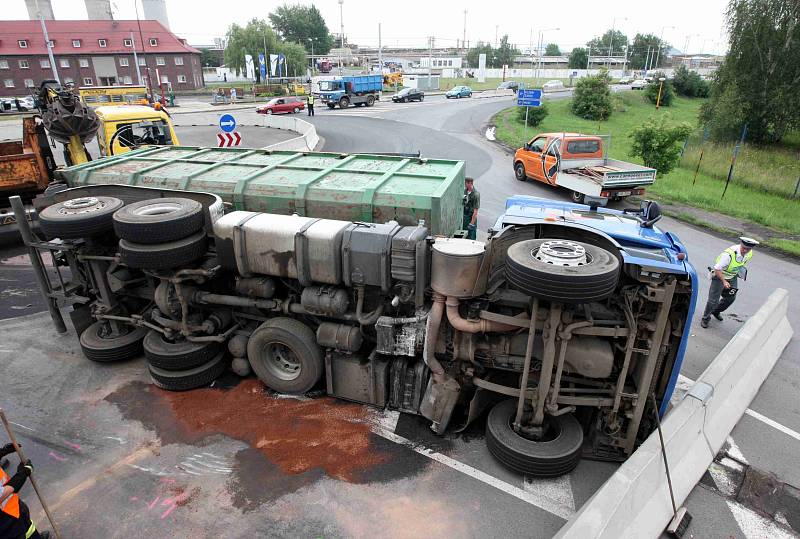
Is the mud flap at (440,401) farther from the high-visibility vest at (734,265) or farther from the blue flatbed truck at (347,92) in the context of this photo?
the blue flatbed truck at (347,92)

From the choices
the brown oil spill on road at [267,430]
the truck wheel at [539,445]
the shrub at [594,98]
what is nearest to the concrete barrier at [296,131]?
the brown oil spill on road at [267,430]

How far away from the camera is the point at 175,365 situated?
6.11 meters

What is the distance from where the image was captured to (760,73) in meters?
25.9

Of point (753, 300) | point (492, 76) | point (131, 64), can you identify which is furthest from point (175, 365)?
point (492, 76)

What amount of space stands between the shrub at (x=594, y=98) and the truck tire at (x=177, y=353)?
37204 millimetres

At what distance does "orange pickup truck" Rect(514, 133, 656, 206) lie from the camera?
1386 cm

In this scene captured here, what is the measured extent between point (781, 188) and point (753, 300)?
12.0m

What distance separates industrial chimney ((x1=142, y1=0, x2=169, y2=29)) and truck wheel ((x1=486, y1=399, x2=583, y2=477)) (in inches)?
3691

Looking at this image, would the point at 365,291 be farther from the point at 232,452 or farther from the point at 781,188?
the point at 781,188

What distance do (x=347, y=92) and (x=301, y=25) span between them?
60495 mm

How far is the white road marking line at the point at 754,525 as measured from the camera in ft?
14.1

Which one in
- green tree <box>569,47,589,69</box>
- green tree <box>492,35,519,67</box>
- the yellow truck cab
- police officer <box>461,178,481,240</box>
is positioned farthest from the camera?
green tree <box>492,35,519,67</box>

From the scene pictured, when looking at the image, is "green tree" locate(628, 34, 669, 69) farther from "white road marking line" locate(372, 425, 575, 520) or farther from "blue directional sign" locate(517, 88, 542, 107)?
"white road marking line" locate(372, 425, 575, 520)

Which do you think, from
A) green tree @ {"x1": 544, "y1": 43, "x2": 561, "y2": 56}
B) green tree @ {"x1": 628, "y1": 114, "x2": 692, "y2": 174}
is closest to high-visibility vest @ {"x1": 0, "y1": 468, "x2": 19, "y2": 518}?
green tree @ {"x1": 628, "y1": 114, "x2": 692, "y2": 174}
